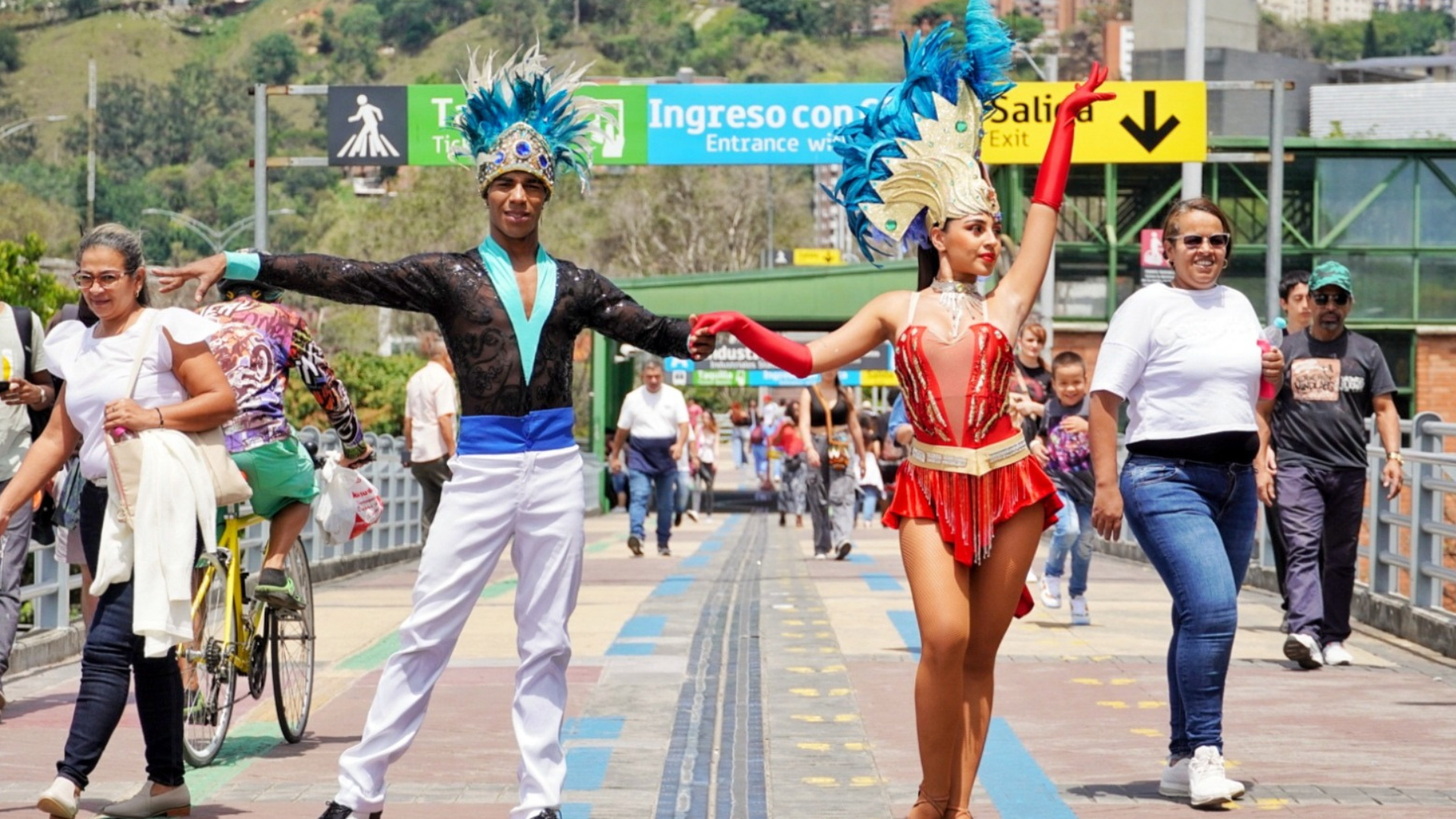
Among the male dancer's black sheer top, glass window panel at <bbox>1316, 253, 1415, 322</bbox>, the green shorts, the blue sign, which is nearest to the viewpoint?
the male dancer's black sheer top

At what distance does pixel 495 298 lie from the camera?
6566 millimetres

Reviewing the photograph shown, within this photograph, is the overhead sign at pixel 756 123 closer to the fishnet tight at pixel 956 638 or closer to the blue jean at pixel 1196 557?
the blue jean at pixel 1196 557

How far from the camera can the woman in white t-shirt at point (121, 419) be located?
6980mm

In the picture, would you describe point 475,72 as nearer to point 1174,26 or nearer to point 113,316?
point 113,316

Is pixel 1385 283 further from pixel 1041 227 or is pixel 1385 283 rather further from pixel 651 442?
pixel 1041 227

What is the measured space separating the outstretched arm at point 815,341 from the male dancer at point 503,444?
0.17 m

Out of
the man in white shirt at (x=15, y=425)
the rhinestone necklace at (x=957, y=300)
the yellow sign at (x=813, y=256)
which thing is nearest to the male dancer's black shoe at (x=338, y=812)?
the rhinestone necklace at (x=957, y=300)

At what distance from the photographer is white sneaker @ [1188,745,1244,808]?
287 inches

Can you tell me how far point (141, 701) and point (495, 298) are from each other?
1.76 m

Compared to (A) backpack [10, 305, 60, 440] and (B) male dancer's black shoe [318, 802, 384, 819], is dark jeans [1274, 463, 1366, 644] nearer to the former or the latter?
(A) backpack [10, 305, 60, 440]

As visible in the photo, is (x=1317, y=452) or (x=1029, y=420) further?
(x=1029, y=420)

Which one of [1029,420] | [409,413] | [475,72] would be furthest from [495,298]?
[409,413]

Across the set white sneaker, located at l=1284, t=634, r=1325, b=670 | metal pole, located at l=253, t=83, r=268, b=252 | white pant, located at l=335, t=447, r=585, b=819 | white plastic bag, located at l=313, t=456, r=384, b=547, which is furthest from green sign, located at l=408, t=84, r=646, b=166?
white pant, located at l=335, t=447, r=585, b=819

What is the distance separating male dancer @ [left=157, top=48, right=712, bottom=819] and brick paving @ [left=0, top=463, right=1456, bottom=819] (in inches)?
34.3
